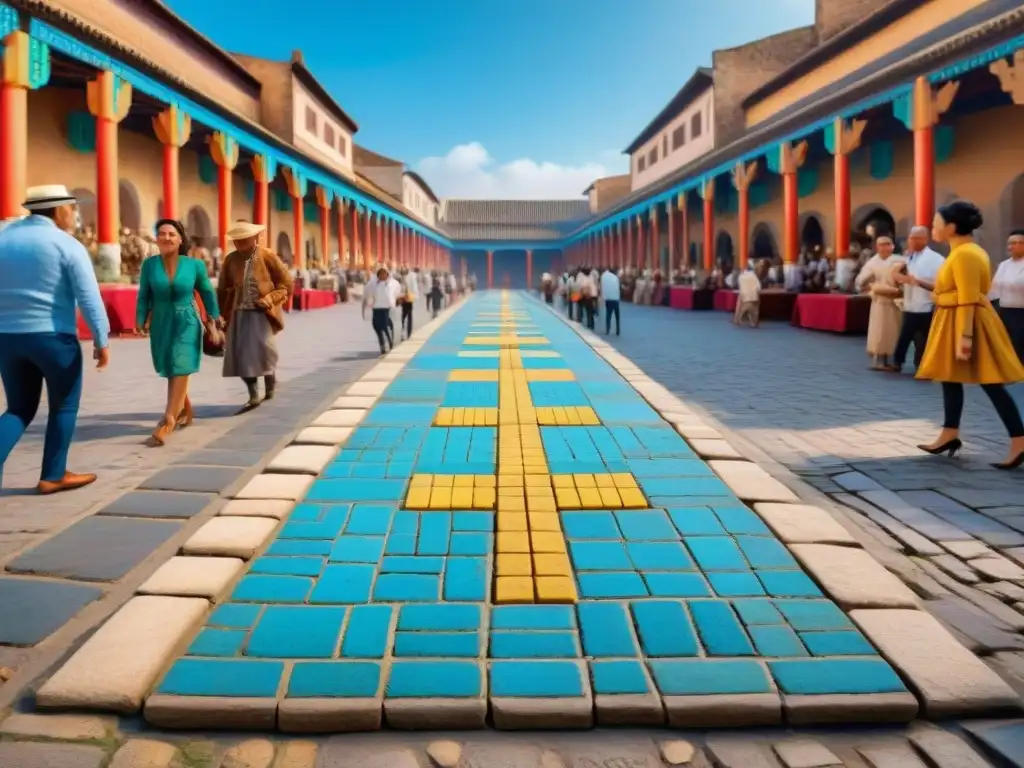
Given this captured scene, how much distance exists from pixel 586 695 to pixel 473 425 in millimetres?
3883

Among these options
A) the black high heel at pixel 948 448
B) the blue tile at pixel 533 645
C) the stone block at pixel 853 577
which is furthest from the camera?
the black high heel at pixel 948 448

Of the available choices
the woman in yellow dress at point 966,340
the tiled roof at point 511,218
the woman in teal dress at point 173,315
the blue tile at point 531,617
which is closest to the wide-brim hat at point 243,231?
the woman in teal dress at point 173,315

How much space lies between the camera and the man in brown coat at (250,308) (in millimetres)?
6945

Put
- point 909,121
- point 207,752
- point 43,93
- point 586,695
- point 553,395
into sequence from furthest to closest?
point 43,93, point 909,121, point 553,395, point 586,695, point 207,752

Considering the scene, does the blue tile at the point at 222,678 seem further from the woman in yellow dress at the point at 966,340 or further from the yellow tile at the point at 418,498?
the woman in yellow dress at the point at 966,340

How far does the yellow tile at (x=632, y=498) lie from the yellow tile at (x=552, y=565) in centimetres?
79

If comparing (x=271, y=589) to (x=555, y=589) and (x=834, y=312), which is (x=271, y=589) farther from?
(x=834, y=312)

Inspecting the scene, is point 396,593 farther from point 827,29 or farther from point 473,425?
point 827,29

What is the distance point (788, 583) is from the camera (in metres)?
2.99

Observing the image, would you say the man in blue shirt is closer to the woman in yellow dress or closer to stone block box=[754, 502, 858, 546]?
stone block box=[754, 502, 858, 546]

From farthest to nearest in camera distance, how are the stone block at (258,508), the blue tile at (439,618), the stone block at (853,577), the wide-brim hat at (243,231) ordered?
the wide-brim hat at (243,231) → the stone block at (258,508) → the stone block at (853,577) → the blue tile at (439,618)

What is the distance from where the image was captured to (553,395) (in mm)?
7574

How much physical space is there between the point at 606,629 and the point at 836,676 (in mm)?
679

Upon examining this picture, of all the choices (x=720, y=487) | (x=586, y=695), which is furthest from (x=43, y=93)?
(x=586, y=695)
